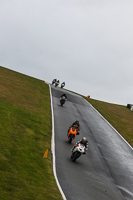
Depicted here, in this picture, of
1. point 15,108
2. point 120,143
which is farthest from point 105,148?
point 15,108

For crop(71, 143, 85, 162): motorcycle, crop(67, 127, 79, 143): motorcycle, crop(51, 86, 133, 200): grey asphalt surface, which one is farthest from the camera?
crop(67, 127, 79, 143): motorcycle

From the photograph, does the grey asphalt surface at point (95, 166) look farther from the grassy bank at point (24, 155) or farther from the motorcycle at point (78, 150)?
the grassy bank at point (24, 155)

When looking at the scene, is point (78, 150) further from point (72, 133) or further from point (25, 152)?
point (72, 133)

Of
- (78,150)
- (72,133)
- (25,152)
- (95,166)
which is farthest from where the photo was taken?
(72,133)

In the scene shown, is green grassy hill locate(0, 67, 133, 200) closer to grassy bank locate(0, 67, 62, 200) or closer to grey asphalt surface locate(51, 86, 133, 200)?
grassy bank locate(0, 67, 62, 200)

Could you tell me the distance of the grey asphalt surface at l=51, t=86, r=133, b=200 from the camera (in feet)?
49.0

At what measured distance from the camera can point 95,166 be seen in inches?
777

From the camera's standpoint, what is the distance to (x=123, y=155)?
83.3 feet

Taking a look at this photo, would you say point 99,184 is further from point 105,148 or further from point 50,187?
point 105,148

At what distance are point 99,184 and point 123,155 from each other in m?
9.49

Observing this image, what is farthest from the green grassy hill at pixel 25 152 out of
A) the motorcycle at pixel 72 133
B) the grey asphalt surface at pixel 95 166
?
the motorcycle at pixel 72 133

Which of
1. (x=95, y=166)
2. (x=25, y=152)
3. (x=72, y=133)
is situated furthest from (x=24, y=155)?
(x=72, y=133)

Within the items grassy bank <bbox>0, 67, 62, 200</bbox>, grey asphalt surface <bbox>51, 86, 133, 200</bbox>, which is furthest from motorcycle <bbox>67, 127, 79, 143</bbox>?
grassy bank <bbox>0, 67, 62, 200</bbox>

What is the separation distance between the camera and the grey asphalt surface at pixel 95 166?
1495 cm
